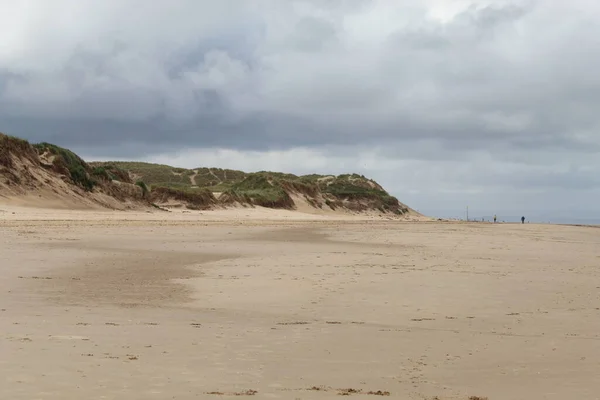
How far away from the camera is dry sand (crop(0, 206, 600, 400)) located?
228 inches

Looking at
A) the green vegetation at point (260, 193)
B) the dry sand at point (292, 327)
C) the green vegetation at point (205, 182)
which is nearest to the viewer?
the dry sand at point (292, 327)

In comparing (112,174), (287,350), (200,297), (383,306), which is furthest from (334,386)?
(112,174)

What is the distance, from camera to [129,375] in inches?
229

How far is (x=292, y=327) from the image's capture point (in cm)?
872

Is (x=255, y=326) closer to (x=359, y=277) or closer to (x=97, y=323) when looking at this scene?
(x=97, y=323)

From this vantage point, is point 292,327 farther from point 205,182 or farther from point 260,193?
point 205,182

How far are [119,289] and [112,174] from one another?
4480cm

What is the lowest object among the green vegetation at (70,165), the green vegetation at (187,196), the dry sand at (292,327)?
the dry sand at (292,327)

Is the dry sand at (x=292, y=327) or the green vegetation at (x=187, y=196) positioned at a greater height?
the green vegetation at (x=187, y=196)

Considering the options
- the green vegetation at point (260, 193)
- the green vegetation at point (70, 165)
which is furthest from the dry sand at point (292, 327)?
the green vegetation at point (260, 193)

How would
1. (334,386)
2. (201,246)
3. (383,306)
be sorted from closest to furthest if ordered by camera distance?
(334,386) < (383,306) < (201,246)

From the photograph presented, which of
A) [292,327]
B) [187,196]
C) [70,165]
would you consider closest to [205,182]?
[187,196]

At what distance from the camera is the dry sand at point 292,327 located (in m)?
5.79

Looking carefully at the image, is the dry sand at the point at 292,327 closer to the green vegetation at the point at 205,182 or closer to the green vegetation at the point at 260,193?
the green vegetation at the point at 205,182
